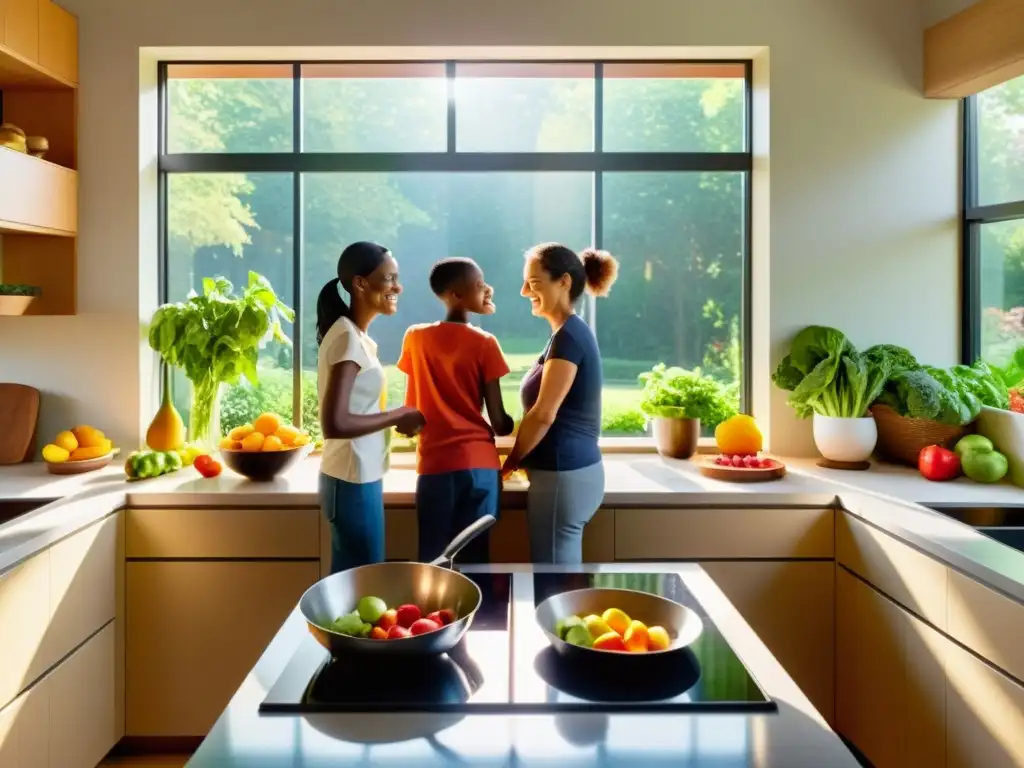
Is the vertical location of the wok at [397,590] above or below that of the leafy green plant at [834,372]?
below

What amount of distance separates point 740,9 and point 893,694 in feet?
8.09

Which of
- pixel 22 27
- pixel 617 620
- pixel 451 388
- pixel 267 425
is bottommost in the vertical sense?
pixel 617 620

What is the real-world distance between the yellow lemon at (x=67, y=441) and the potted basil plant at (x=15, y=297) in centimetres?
45

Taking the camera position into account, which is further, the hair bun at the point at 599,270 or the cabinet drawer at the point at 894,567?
the hair bun at the point at 599,270

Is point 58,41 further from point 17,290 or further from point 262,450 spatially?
point 262,450

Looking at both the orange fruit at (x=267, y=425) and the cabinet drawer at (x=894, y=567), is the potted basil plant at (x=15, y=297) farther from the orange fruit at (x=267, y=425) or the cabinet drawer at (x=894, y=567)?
the cabinet drawer at (x=894, y=567)

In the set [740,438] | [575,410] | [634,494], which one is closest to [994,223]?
[740,438]

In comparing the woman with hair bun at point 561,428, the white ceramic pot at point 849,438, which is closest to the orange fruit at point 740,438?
the white ceramic pot at point 849,438

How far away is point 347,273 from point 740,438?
1525mm

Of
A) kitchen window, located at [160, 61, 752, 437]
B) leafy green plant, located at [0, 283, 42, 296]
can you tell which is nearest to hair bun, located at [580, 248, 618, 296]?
kitchen window, located at [160, 61, 752, 437]

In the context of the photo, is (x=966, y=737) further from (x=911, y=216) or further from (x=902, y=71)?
(x=902, y=71)

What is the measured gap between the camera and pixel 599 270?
2.64m

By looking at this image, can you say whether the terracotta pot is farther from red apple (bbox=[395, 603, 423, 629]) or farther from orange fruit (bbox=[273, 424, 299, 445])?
red apple (bbox=[395, 603, 423, 629])

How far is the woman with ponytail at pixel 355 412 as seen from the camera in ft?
6.95
